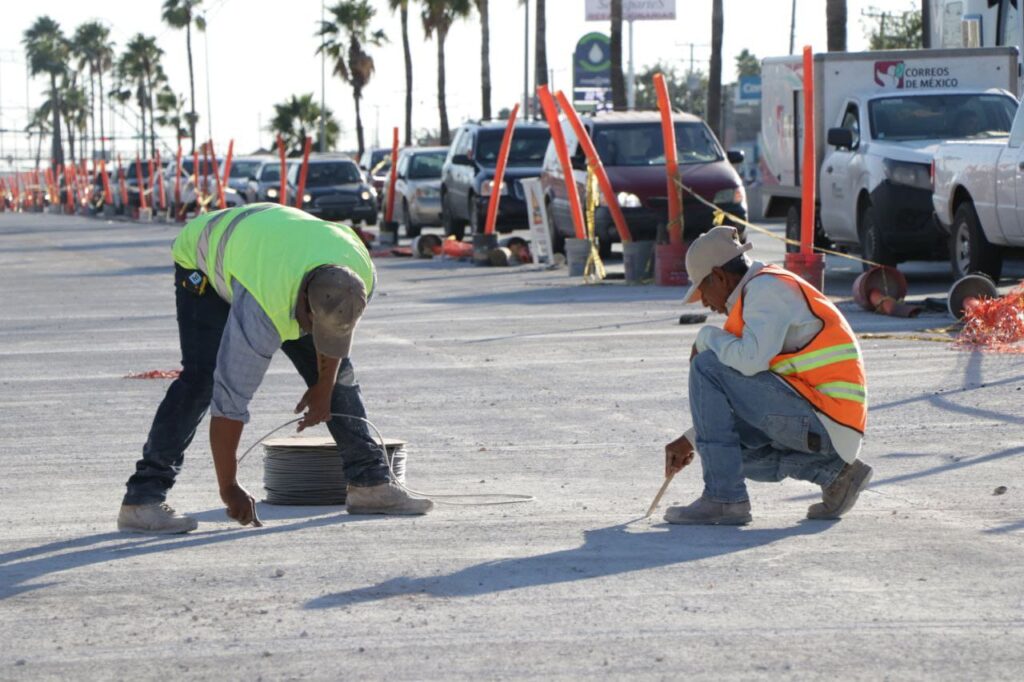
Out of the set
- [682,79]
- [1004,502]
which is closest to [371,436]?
[1004,502]

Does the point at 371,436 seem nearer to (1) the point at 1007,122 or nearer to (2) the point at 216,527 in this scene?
(2) the point at 216,527

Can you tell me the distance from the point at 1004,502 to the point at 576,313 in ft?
32.4

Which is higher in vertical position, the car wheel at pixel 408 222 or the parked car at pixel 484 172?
the parked car at pixel 484 172

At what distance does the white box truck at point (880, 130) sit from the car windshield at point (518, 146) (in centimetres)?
596

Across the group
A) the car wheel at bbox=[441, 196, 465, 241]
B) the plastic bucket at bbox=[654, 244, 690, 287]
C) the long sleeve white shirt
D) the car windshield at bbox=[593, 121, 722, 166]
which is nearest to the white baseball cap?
the long sleeve white shirt

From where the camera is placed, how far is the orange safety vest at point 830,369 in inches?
272

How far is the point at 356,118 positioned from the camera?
255ft

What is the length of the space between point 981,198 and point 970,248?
671 mm

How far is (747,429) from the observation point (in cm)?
716

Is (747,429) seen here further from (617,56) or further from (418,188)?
(617,56)

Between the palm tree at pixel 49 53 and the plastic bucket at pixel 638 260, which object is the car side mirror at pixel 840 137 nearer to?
the plastic bucket at pixel 638 260

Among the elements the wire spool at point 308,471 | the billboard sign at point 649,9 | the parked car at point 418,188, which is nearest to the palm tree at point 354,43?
the billboard sign at point 649,9

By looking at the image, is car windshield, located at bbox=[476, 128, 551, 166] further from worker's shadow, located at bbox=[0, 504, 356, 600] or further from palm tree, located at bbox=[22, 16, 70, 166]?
palm tree, located at bbox=[22, 16, 70, 166]

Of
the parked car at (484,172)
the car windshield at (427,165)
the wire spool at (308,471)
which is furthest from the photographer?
the car windshield at (427,165)
